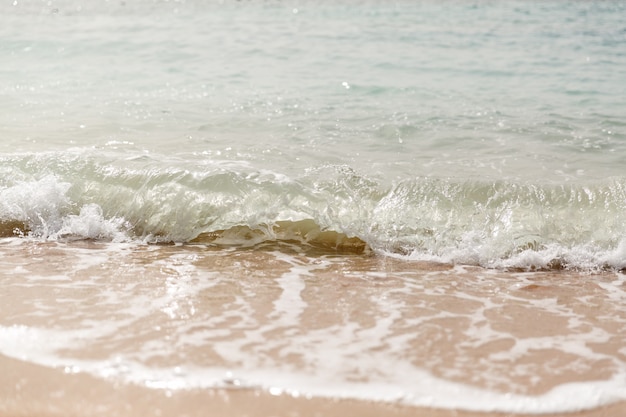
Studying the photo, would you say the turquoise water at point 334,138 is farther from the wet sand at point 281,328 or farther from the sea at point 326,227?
the wet sand at point 281,328

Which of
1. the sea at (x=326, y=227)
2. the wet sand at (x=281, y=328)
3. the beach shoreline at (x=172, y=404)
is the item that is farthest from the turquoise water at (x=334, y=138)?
the beach shoreline at (x=172, y=404)

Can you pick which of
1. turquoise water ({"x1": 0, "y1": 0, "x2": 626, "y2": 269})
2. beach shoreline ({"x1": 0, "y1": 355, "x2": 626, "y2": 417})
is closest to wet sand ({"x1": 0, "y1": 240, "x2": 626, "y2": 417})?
beach shoreline ({"x1": 0, "y1": 355, "x2": 626, "y2": 417})

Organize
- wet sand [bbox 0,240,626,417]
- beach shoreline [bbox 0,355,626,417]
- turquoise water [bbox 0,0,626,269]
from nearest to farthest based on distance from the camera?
1. beach shoreline [bbox 0,355,626,417]
2. wet sand [bbox 0,240,626,417]
3. turquoise water [bbox 0,0,626,269]

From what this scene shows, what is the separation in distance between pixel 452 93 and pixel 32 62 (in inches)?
249

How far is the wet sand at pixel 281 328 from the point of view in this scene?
292 cm

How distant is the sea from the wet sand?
0.05 ft

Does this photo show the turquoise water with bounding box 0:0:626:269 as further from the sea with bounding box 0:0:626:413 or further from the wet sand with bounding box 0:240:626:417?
the wet sand with bounding box 0:240:626:417

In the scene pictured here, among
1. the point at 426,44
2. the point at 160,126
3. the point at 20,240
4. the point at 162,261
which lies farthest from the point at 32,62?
the point at 162,261

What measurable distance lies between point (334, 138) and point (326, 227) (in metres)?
2.06

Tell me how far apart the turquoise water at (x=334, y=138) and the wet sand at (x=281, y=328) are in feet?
1.40

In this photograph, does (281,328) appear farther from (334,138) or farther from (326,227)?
(334,138)

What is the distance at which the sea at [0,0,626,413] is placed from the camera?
3.24 meters

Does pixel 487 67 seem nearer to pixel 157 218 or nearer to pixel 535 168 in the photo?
pixel 535 168

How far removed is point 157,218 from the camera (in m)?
5.46
